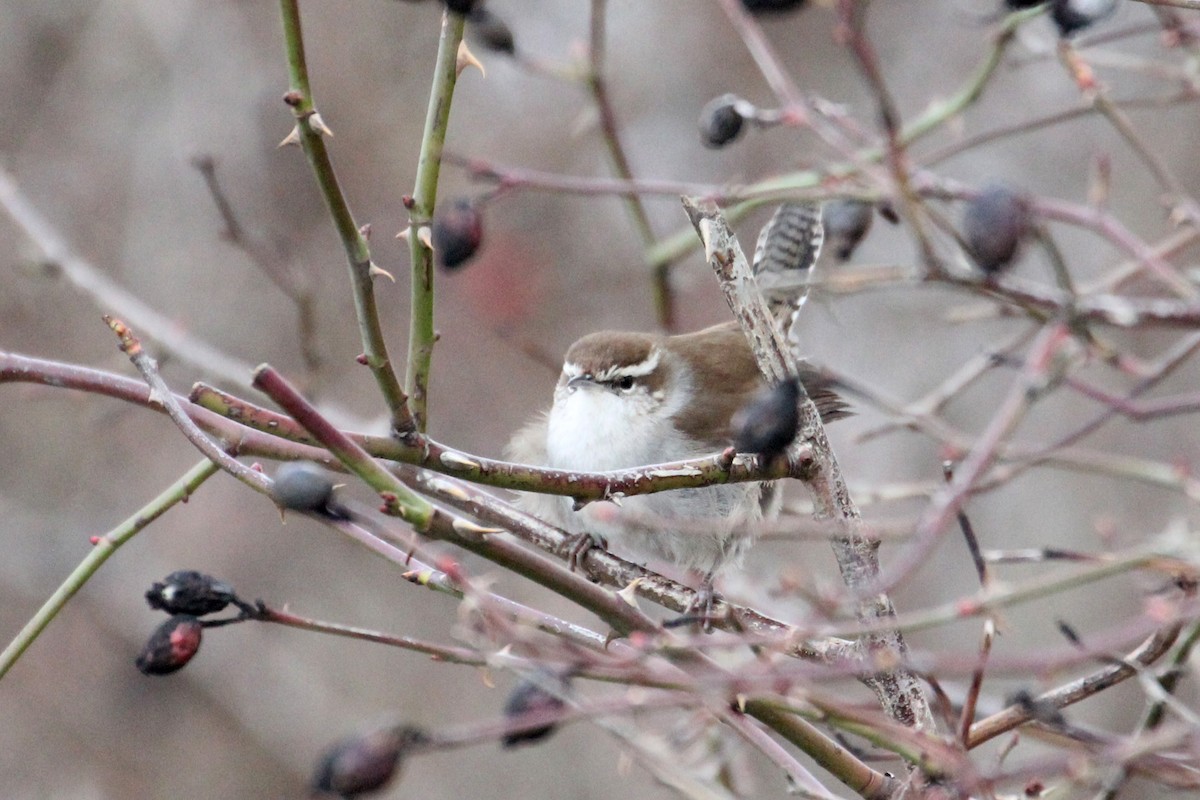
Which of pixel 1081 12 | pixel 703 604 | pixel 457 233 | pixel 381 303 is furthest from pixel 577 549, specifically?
pixel 381 303

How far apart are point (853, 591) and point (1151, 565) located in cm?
59

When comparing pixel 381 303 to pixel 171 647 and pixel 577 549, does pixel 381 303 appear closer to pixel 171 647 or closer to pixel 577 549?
pixel 577 549

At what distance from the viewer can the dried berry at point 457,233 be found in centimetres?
274

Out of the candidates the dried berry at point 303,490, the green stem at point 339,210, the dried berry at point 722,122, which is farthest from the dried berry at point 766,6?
the dried berry at point 303,490

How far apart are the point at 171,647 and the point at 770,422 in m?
1.12

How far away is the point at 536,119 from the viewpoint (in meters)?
8.61

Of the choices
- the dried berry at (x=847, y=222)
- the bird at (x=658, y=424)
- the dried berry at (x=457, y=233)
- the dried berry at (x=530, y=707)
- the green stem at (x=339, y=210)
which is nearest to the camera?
the dried berry at (x=530, y=707)

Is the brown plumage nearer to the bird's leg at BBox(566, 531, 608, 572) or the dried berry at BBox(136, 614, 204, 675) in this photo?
the bird's leg at BBox(566, 531, 608, 572)

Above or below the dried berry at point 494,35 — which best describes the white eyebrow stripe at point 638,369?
above

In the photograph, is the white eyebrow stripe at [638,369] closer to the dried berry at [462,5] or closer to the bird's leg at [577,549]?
the bird's leg at [577,549]

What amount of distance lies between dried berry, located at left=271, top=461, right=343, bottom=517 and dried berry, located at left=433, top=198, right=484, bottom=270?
98cm

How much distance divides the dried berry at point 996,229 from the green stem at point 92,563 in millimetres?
1351

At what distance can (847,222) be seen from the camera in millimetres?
3102

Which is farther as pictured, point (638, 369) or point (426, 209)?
point (638, 369)
